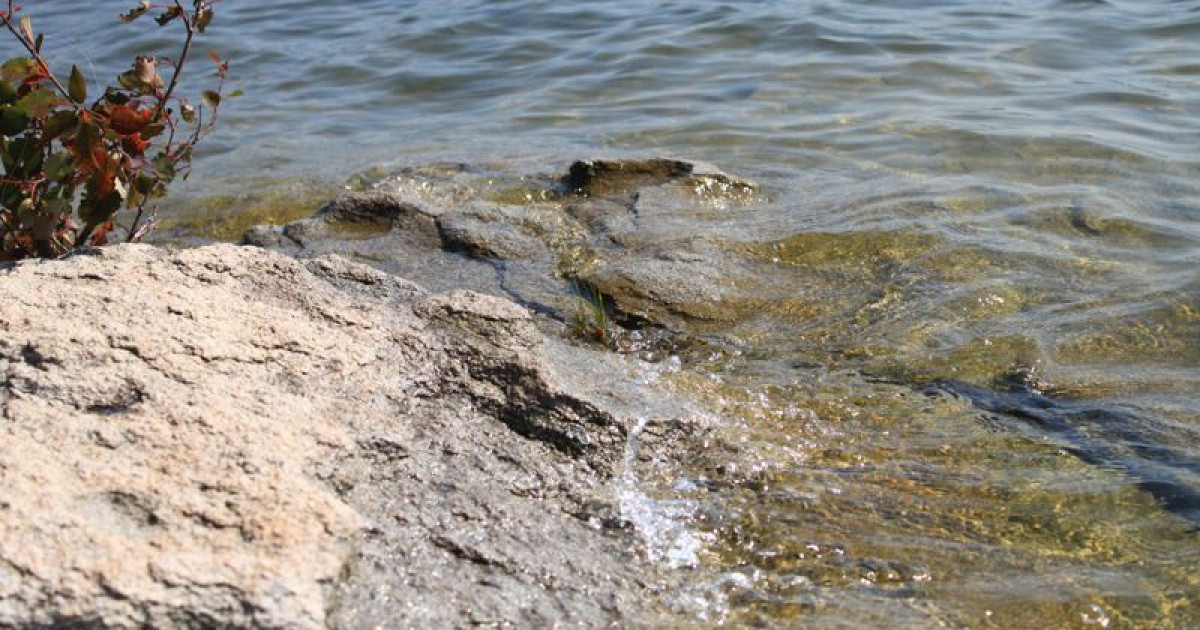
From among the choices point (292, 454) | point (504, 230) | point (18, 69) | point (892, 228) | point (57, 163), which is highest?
point (18, 69)

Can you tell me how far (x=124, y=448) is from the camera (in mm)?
2193

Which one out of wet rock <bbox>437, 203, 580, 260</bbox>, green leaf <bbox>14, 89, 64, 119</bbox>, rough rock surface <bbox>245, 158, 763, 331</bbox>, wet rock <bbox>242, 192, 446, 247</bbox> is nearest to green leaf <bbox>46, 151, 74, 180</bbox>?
green leaf <bbox>14, 89, 64, 119</bbox>

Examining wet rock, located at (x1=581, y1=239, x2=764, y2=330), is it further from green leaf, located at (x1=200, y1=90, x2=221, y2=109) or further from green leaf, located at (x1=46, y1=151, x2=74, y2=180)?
green leaf, located at (x1=46, y1=151, x2=74, y2=180)

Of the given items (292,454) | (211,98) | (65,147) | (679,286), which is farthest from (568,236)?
(292,454)

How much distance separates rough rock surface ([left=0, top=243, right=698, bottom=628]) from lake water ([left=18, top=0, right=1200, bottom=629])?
0.31 metres

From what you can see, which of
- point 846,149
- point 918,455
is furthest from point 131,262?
point 846,149

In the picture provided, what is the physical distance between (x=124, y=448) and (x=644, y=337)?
2066 mm

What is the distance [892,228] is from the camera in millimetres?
4957

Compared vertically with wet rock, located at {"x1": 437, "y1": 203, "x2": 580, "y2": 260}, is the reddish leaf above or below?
above

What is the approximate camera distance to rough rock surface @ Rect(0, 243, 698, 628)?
6.27 ft

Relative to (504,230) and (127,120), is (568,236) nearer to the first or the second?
(504,230)

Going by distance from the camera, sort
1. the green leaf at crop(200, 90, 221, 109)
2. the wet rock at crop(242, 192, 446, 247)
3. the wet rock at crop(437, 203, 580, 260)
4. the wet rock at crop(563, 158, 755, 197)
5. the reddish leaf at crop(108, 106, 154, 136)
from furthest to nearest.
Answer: the wet rock at crop(563, 158, 755, 197) < the wet rock at crop(242, 192, 446, 247) < the wet rock at crop(437, 203, 580, 260) < the green leaf at crop(200, 90, 221, 109) < the reddish leaf at crop(108, 106, 154, 136)

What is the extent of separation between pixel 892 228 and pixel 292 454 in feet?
10.8

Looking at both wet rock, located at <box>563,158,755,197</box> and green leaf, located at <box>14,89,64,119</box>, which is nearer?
green leaf, located at <box>14,89,64,119</box>
